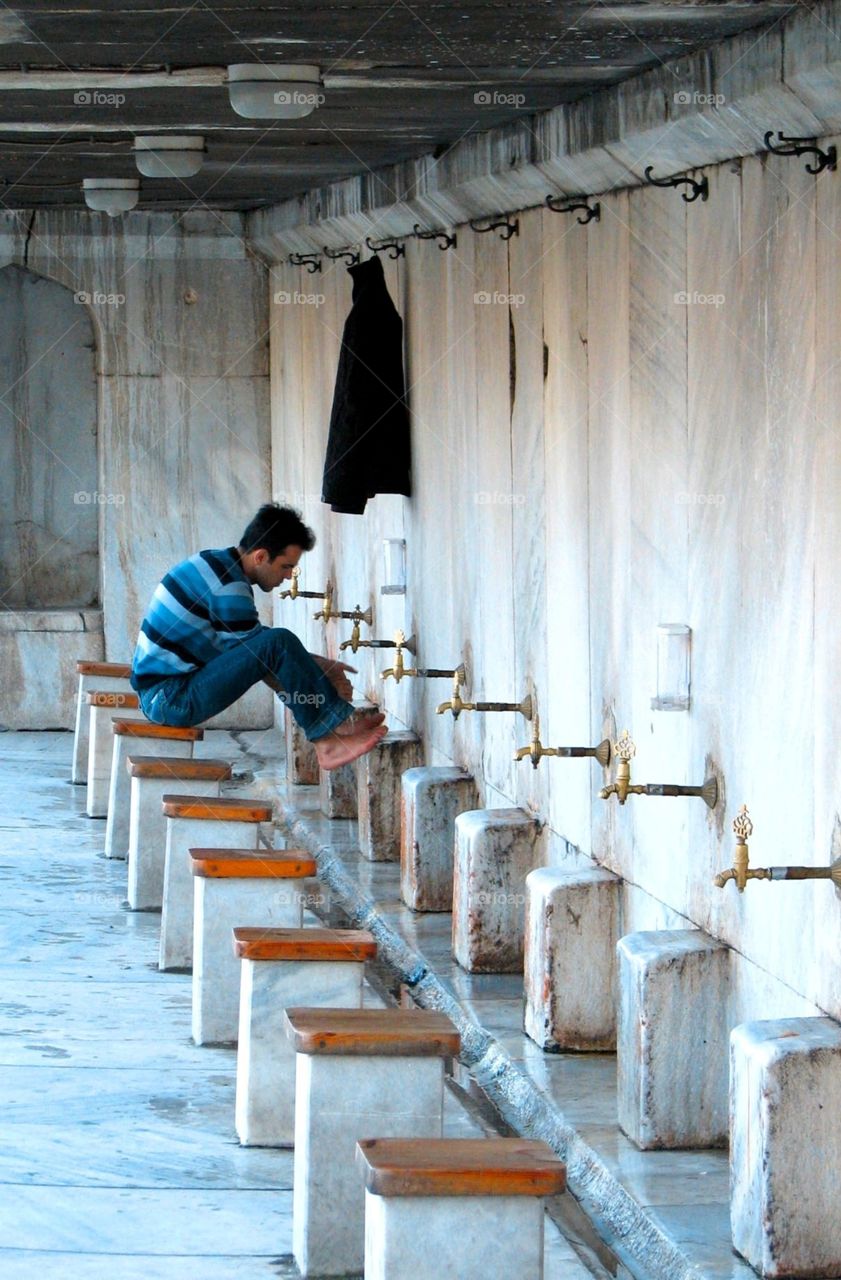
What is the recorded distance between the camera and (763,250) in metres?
4.84

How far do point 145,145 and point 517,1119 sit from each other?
4383 millimetres

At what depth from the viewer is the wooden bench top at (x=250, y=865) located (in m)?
6.13

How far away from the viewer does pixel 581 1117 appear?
5457 mm

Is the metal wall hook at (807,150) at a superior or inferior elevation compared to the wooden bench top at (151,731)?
superior

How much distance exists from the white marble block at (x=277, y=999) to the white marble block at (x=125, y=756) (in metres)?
3.76

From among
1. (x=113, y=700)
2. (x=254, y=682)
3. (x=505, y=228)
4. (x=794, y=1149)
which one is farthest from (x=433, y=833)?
(x=794, y=1149)

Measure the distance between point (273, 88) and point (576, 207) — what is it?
1039 millimetres

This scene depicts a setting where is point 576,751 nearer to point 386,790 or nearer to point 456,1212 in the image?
point 456,1212

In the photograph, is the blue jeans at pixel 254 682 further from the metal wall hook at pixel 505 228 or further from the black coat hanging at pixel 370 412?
the metal wall hook at pixel 505 228

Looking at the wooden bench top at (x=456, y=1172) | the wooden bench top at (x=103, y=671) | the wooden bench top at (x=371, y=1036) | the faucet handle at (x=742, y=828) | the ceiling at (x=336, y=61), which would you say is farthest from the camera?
the wooden bench top at (x=103, y=671)

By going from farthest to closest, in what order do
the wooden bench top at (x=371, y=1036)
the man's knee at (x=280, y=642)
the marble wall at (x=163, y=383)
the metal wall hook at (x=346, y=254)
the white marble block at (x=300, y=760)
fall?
the marble wall at (x=163, y=383) → the white marble block at (x=300, y=760) → the metal wall hook at (x=346, y=254) → the man's knee at (x=280, y=642) → the wooden bench top at (x=371, y=1036)

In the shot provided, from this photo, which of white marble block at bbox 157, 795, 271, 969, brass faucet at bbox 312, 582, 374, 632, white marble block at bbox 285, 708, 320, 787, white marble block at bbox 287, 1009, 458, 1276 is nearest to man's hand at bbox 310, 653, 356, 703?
white marble block at bbox 157, 795, 271, 969

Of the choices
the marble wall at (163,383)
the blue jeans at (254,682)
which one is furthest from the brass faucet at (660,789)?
the marble wall at (163,383)

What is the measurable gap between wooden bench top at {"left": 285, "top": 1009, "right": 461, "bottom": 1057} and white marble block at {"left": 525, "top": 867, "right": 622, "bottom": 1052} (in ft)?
5.10
